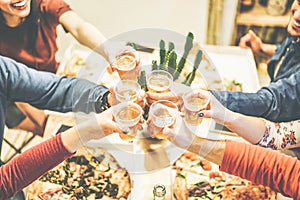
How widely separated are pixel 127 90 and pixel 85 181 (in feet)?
1.14

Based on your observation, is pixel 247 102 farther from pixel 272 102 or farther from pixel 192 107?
pixel 192 107

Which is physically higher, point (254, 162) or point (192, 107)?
point (192, 107)

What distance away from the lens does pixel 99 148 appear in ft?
5.18

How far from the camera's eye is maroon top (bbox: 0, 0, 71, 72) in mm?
1575

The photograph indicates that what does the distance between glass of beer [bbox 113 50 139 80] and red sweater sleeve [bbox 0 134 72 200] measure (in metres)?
0.26

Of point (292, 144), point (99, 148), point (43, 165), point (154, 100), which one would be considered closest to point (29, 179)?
point (43, 165)

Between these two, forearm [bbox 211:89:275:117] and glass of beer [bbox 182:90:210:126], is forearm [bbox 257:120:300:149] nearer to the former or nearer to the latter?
forearm [bbox 211:89:275:117]

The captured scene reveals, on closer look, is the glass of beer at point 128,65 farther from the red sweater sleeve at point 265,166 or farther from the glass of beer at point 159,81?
the red sweater sleeve at point 265,166

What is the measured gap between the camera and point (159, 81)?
1396mm

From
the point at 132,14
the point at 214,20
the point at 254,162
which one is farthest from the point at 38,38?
the point at 254,162

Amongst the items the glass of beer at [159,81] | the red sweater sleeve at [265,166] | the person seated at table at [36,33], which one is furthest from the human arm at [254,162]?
the person seated at table at [36,33]

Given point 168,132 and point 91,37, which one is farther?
point 91,37

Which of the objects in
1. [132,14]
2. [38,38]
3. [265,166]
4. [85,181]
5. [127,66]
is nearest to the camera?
[265,166]

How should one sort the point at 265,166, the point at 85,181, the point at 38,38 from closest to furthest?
the point at 265,166 < the point at 85,181 < the point at 38,38
